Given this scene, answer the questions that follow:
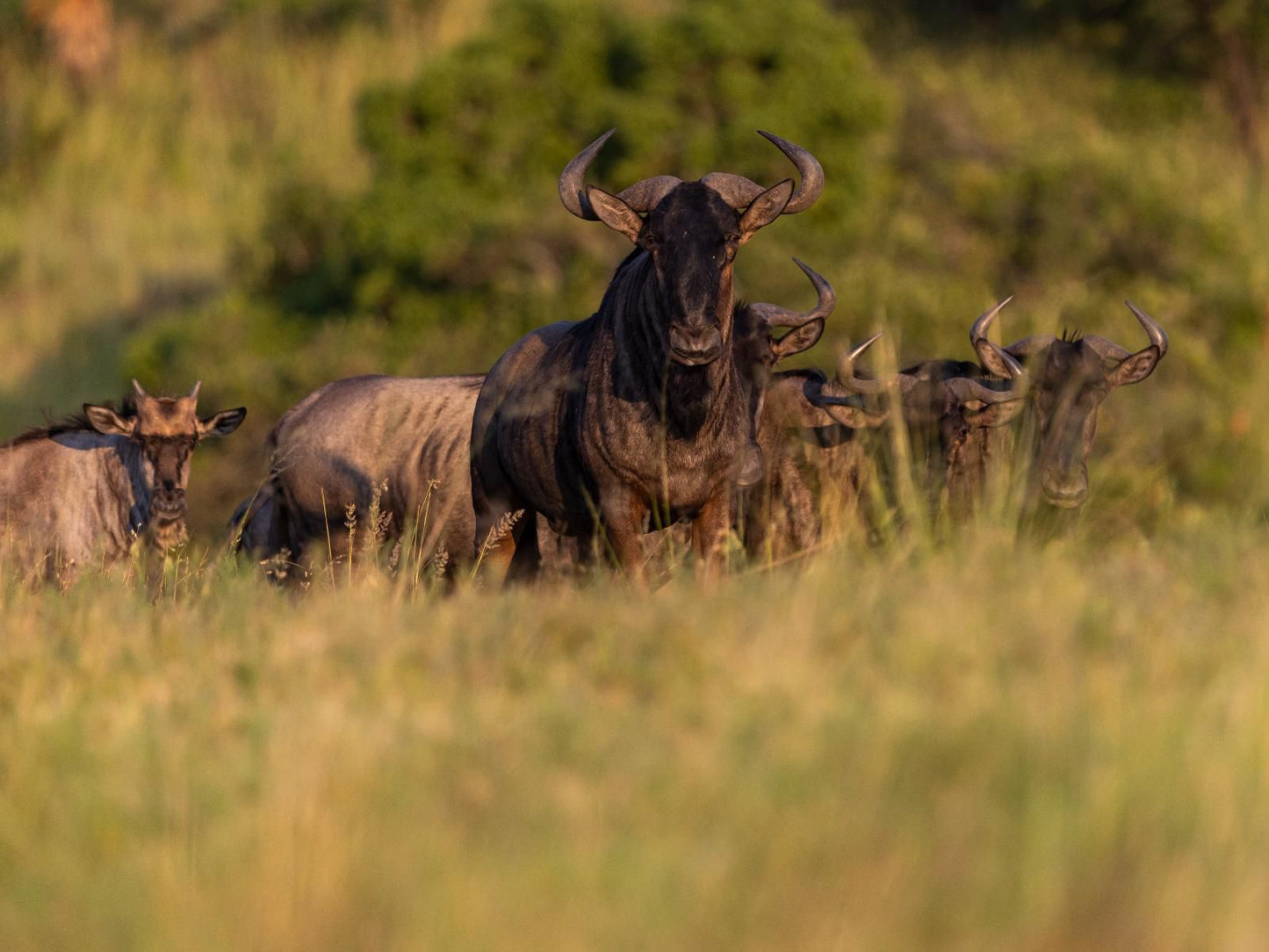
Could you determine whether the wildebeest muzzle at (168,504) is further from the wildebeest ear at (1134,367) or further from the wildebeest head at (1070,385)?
the wildebeest ear at (1134,367)

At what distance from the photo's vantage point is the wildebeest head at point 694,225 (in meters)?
6.93

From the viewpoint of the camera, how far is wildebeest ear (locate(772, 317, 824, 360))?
32.4 feet

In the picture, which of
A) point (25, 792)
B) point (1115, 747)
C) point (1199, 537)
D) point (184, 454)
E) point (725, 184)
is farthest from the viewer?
point (184, 454)

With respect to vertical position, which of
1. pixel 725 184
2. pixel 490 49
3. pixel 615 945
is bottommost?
pixel 615 945

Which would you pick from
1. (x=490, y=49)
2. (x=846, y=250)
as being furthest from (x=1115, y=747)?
(x=490, y=49)

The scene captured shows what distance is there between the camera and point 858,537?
716cm

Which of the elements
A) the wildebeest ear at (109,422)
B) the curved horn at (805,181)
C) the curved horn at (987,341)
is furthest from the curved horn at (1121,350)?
the wildebeest ear at (109,422)

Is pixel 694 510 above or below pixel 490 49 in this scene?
below

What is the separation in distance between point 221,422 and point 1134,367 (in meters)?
5.17

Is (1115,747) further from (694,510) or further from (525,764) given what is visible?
(694,510)

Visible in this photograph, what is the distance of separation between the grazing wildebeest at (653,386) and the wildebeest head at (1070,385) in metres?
1.68

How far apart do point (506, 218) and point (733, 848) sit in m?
17.4

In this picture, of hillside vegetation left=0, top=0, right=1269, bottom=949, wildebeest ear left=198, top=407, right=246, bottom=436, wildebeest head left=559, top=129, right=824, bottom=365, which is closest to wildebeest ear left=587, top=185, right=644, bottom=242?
wildebeest head left=559, top=129, right=824, bottom=365

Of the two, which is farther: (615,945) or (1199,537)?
(1199,537)
